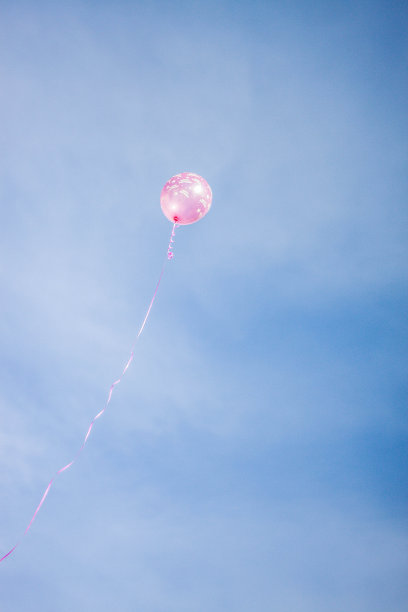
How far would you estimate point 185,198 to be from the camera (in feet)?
15.5

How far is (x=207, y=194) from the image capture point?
4.94m

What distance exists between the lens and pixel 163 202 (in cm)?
489

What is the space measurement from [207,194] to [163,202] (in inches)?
21.9

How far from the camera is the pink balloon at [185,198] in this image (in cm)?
473

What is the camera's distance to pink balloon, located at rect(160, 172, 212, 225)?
15.5 ft
